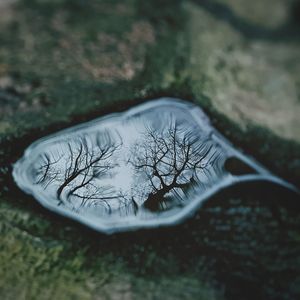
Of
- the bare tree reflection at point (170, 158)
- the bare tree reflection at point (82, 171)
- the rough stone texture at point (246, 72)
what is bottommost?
the bare tree reflection at point (82, 171)

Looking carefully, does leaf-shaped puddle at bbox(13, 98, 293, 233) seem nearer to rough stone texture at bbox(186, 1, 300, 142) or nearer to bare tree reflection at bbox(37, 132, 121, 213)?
bare tree reflection at bbox(37, 132, 121, 213)

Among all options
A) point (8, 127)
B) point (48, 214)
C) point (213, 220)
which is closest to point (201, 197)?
point (213, 220)

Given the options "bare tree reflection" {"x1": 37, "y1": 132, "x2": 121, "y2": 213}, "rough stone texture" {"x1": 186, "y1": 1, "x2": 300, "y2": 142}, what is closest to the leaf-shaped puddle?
"bare tree reflection" {"x1": 37, "y1": 132, "x2": 121, "y2": 213}

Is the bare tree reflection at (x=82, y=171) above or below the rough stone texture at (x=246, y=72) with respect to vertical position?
below

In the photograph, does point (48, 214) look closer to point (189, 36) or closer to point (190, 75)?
point (190, 75)

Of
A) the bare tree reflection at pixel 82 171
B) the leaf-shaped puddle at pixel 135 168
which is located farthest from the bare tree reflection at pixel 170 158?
the bare tree reflection at pixel 82 171

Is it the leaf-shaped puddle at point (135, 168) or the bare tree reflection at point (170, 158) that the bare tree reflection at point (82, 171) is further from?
the bare tree reflection at point (170, 158)

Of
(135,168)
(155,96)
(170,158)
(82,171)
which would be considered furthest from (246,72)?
(82,171)
